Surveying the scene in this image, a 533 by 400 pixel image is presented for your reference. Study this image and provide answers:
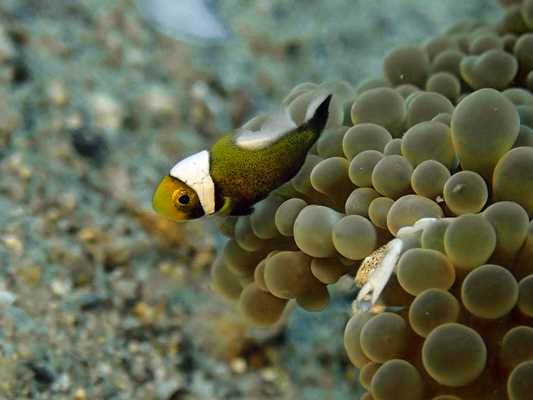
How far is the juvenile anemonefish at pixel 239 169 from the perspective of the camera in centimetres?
136

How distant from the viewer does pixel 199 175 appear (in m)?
1.37

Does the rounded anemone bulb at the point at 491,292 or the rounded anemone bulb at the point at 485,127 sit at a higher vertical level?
the rounded anemone bulb at the point at 485,127

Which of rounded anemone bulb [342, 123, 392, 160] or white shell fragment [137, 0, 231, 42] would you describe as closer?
rounded anemone bulb [342, 123, 392, 160]

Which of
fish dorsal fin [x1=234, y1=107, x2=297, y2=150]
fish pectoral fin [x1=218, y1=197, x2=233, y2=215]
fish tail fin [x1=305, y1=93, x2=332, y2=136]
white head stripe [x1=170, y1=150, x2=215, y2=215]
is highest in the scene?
fish tail fin [x1=305, y1=93, x2=332, y2=136]

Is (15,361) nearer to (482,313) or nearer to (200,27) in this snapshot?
(482,313)

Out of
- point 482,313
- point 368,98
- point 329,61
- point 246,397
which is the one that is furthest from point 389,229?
point 329,61

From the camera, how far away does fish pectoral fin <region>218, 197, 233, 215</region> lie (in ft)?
4.62

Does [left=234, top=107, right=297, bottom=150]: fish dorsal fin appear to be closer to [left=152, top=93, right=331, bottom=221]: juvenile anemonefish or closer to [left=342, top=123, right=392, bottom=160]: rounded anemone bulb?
[left=152, top=93, right=331, bottom=221]: juvenile anemonefish

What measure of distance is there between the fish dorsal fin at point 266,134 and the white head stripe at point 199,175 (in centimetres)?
13

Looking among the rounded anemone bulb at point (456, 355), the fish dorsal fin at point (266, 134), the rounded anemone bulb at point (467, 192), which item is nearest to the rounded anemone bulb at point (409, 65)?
the fish dorsal fin at point (266, 134)

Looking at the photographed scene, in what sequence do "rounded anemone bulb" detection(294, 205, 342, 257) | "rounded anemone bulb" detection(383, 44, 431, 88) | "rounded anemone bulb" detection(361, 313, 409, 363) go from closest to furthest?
"rounded anemone bulb" detection(361, 313, 409, 363) → "rounded anemone bulb" detection(294, 205, 342, 257) → "rounded anemone bulb" detection(383, 44, 431, 88)

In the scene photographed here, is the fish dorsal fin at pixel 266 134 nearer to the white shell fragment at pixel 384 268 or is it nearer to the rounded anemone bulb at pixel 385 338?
the white shell fragment at pixel 384 268

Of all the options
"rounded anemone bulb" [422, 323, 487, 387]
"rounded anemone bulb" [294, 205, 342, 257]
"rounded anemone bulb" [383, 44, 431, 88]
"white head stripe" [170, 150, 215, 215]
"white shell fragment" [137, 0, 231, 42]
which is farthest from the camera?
"white shell fragment" [137, 0, 231, 42]

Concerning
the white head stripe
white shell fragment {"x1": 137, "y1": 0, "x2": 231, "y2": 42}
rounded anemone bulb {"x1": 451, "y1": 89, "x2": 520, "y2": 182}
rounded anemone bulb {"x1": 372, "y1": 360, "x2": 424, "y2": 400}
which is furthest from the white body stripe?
white shell fragment {"x1": 137, "y1": 0, "x2": 231, "y2": 42}
